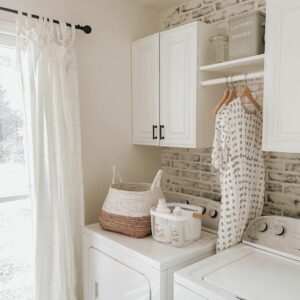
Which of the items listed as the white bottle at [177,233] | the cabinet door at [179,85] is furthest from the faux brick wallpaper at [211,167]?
the white bottle at [177,233]

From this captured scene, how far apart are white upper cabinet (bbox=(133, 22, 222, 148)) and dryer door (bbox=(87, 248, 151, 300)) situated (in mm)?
841

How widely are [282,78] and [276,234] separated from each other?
0.83 m

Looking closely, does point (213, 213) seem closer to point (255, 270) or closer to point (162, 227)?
point (162, 227)

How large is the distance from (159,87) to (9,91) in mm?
967

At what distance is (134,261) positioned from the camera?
1.58 meters

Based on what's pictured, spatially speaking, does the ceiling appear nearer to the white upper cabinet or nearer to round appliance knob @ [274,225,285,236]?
the white upper cabinet

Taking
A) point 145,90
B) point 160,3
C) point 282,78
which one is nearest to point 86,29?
point 145,90

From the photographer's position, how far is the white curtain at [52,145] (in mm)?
1773

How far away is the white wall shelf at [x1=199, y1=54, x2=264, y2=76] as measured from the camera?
5.24ft

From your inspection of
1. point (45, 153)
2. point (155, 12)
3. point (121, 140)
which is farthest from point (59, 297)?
point (155, 12)

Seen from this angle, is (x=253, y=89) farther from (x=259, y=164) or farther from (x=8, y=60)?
(x=8, y=60)

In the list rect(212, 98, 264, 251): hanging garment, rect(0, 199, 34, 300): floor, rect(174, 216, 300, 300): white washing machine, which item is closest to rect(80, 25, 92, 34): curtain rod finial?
rect(212, 98, 264, 251): hanging garment

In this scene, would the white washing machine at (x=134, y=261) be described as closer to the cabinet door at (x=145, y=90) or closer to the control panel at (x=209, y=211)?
the control panel at (x=209, y=211)

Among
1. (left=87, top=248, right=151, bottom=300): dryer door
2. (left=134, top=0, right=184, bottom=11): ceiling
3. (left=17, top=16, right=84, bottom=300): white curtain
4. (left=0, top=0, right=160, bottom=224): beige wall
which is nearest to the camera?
(left=87, top=248, right=151, bottom=300): dryer door
